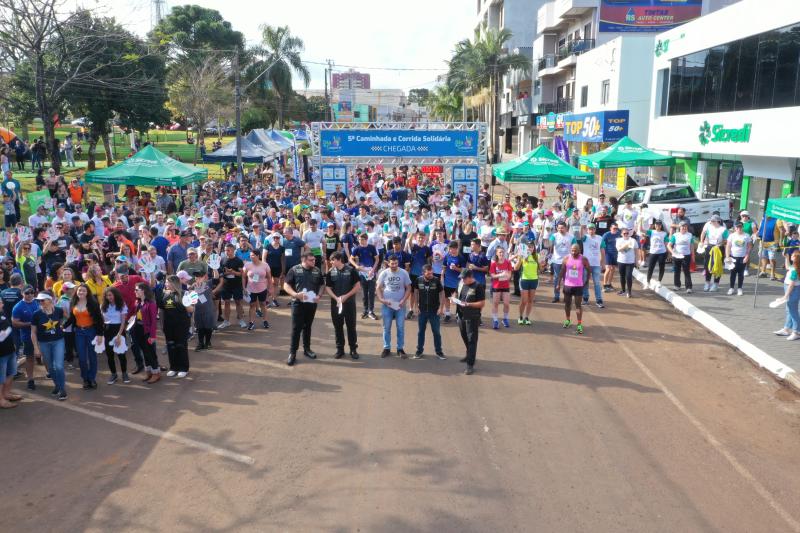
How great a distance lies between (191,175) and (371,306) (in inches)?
334

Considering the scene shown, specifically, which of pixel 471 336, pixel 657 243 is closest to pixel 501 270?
pixel 471 336

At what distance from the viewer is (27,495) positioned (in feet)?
19.2

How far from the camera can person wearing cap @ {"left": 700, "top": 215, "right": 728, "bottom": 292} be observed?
13695 mm

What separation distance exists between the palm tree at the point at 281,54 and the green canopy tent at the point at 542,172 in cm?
4555

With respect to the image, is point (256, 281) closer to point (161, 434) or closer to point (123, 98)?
point (161, 434)

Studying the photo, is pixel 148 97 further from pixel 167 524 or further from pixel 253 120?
pixel 167 524

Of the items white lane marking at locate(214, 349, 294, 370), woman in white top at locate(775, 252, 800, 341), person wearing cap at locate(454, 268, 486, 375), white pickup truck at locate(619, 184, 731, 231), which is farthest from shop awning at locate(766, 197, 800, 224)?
white lane marking at locate(214, 349, 294, 370)

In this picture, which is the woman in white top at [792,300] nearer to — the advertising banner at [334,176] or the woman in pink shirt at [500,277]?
the woman in pink shirt at [500,277]

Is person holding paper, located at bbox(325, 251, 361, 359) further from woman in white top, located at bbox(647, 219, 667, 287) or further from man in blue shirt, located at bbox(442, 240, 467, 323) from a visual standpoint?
woman in white top, located at bbox(647, 219, 667, 287)

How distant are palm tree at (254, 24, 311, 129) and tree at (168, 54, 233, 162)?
10.7 metres

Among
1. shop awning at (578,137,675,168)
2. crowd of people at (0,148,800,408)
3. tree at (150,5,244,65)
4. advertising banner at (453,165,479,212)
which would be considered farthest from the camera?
tree at (150,5,244,65)

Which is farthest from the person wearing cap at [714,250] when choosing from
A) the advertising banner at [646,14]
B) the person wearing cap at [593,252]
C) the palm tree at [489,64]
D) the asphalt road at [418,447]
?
the palm tree at [489,64]

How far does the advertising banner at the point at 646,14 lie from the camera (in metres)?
37.5

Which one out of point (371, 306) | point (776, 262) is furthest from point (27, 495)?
point (776, 262)
